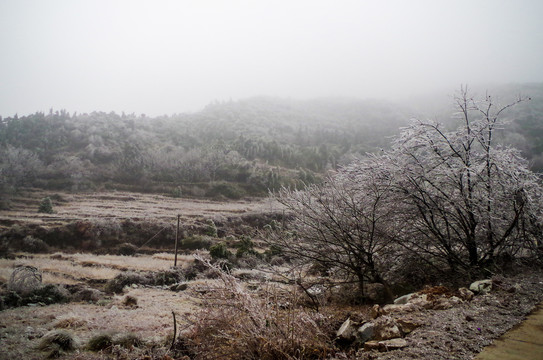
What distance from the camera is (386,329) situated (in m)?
2.83

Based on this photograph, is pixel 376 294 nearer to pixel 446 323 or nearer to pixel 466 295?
pixel 466 295

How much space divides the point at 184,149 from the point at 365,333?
75.7 meters

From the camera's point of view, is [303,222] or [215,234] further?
[215,234]

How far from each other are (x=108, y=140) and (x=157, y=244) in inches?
2290

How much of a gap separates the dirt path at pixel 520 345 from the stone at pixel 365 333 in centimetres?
105

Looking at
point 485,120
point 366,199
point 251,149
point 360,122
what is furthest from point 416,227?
point 360,122

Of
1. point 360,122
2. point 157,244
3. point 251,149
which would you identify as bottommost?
point 157,244

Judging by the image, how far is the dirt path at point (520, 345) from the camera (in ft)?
6.90

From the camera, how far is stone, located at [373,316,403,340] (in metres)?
2.76

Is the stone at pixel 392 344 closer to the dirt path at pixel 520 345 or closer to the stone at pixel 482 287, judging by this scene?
the dirt path at pixel 520 345

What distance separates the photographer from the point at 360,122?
13212cm

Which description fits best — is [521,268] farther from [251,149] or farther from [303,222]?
[251,149]

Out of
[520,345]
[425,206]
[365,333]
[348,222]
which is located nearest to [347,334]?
A: [365,333]

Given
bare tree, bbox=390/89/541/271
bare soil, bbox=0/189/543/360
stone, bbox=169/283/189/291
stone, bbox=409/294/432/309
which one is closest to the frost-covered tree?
bare tree, bbox=390/89/541/271
